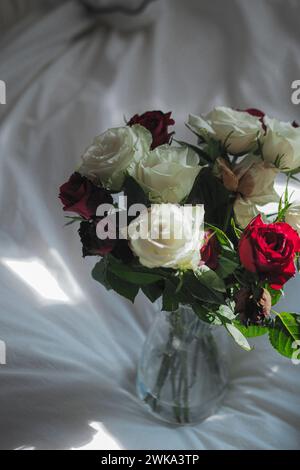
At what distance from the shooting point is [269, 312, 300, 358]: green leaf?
0.54m

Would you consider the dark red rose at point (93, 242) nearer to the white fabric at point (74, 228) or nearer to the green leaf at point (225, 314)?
the green leaf at point (225, 314)

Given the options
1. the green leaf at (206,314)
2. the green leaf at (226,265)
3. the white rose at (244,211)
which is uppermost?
the white rose at (244,211)

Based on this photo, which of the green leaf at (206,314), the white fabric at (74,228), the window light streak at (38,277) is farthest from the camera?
the window light streak at (38,277)

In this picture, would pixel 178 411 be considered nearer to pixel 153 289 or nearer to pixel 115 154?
pixel 153 289

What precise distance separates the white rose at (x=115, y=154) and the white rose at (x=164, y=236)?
0.07 m

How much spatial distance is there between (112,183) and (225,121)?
0.13 meters

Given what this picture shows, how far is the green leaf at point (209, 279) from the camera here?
49cm

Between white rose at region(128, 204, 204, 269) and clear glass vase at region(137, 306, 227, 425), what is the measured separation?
0.79ft

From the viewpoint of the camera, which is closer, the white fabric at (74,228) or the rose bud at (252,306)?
the rose bud at (252,306)

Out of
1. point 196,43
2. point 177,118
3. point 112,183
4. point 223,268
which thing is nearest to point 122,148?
point 112,183

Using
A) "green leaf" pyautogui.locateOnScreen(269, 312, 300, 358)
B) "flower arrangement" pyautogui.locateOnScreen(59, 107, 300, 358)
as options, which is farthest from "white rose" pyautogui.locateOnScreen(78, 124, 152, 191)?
"green leaf" pyautogui.locateOnScreen(269, 312, 300, 358)

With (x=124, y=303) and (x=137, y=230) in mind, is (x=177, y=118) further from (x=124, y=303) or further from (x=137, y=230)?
(x=137, y=230)

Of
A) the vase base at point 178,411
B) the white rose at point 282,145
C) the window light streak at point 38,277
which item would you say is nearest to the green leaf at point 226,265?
the white rose at point 282,145

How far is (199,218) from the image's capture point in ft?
1.53
